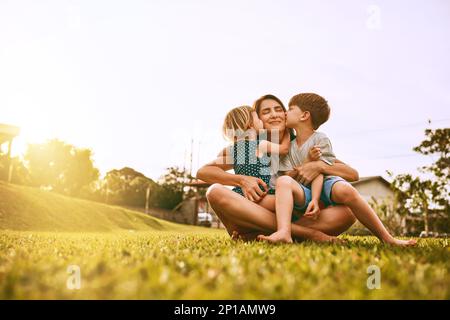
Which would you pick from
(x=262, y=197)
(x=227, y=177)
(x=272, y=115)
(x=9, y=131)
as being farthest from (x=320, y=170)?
(x=9, y=131)

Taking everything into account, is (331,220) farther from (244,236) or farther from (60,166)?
(60,166)

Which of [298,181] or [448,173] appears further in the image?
[448,173]

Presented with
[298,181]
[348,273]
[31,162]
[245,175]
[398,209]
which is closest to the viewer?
[348,273]

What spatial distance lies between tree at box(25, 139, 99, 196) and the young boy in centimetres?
4663

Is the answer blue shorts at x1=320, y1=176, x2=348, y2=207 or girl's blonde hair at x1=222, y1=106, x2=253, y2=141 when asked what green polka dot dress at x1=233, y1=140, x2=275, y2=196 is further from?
blue shorts at x1=320, y1=176, x2=348, y2=207

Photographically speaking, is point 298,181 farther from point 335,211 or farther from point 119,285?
point 119,285

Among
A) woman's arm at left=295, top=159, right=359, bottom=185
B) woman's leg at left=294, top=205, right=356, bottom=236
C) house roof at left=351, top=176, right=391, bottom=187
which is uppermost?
house roof at left=351, top=176, right=391, bottom=187

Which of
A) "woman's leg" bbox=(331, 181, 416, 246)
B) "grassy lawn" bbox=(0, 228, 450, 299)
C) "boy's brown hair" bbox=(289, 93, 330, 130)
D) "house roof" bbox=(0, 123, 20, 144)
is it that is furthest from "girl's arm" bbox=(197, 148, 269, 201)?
"house roof" bbox=(0, 123, 20, 144)

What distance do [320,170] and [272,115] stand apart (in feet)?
2.48

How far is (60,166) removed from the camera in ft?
160

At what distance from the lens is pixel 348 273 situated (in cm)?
192

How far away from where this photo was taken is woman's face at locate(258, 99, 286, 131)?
160 inches
